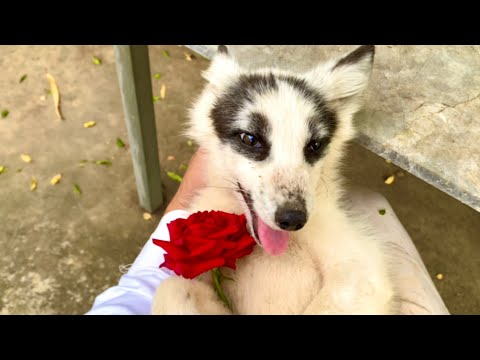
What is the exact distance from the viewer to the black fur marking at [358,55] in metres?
2.06

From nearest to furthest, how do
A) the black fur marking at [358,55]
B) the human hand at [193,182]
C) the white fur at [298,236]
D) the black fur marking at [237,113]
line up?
the white fur at [298,236] < the black fur marking at [237,113] < the black fur marking at [358,55] < the human hand at [193,182]

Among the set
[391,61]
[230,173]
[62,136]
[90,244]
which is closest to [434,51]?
[391,61]

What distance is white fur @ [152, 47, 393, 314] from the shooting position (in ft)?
5.87

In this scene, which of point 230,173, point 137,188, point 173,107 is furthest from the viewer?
point 173,107

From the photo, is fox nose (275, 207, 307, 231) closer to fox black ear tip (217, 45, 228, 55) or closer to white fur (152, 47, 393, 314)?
white fur (152, 47, 393, 314)

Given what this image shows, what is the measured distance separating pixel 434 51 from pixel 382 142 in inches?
24.7

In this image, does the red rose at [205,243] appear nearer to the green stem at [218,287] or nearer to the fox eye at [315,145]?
the green stem at [218,287]

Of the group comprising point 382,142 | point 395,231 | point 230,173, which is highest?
point 382,142

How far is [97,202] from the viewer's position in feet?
13.3

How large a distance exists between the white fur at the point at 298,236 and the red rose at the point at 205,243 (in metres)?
0.11

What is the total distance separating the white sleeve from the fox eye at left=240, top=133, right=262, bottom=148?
0.57 metres

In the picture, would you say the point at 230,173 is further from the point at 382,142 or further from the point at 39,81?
the point at 39,81

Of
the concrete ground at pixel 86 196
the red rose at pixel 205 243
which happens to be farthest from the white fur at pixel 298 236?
the concrete ground at pixel 86 196

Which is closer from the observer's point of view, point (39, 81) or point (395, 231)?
point (395, 231)
